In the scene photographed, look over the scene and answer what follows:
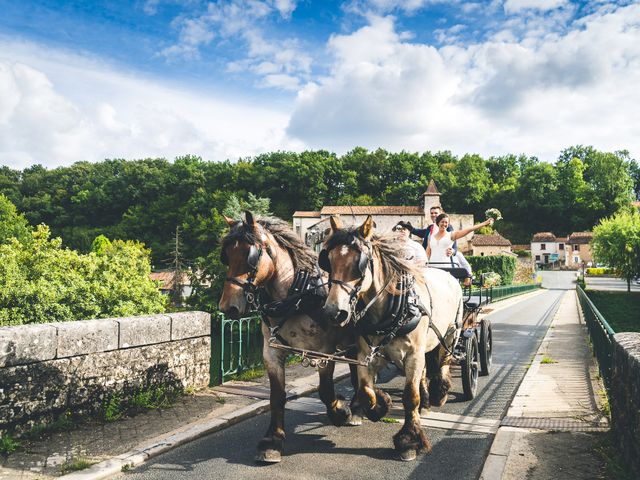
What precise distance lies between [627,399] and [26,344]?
5.29 metres

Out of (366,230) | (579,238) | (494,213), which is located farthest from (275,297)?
(579,238)

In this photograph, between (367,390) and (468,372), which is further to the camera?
(468,372)

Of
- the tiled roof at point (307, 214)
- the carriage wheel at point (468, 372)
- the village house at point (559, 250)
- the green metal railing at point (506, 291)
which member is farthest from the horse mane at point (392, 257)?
the village house at point (559, 250)

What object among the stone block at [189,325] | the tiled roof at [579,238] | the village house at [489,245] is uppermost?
the tiled roof at [579,238]

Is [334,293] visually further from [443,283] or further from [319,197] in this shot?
[319,197]

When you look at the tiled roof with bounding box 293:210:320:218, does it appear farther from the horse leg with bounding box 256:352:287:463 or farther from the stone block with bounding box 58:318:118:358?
the horse leg with bounding box 256:352:287:463

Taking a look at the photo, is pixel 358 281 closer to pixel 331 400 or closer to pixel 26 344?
pixel 331 400

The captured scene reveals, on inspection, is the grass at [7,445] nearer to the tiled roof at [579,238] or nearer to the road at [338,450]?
the road at [338,450]

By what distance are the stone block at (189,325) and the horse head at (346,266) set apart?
3.10 m

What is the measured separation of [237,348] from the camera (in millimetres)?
8344

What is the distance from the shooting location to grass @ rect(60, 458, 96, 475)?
3951 millimetres

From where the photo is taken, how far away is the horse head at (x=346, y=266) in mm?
3736

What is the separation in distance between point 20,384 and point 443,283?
442 cm

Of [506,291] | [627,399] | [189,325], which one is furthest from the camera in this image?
[506,291]
